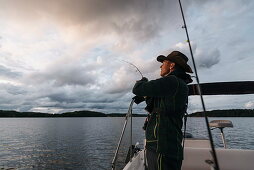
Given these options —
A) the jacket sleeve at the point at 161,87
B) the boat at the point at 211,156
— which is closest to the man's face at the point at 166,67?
the jacket sleeve at the point at 161,87

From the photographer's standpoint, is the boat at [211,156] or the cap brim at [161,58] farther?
the boat at [211,156]

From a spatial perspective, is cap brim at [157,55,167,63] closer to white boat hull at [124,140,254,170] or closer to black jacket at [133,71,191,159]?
black jacket at [133,71,191,159]

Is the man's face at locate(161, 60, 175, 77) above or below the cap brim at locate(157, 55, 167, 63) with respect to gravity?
below

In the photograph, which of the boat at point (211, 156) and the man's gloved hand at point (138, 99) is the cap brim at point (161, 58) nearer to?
the man's gloved hand at point (138, 99)

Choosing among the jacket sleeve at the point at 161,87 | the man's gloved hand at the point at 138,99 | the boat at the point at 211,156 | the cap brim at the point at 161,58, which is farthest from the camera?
the boat at the point at 211,156

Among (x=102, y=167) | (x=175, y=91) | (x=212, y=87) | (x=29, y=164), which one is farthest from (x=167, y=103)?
(x=29, y=164)

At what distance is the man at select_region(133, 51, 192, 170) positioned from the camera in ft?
7.47

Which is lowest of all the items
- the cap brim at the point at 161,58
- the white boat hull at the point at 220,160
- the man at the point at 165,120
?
the white boat hull at the point at 220,160

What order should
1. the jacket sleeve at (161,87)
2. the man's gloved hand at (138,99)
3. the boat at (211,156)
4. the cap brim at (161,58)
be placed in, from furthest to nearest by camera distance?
the boat at (211,156), the man's gloved hand at (138,99), the cap brim at (161,58), the jacket sleeve at (161,87)

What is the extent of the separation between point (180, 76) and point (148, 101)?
0.52 meters

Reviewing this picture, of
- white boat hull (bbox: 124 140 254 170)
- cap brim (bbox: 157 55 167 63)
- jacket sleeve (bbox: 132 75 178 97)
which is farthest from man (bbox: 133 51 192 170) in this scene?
white boat hull (bbox: 124 140 254 170)

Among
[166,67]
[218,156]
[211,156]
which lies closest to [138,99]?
[166,67]

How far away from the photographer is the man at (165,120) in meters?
2.28

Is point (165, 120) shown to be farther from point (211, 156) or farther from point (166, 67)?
point (211, 156)
